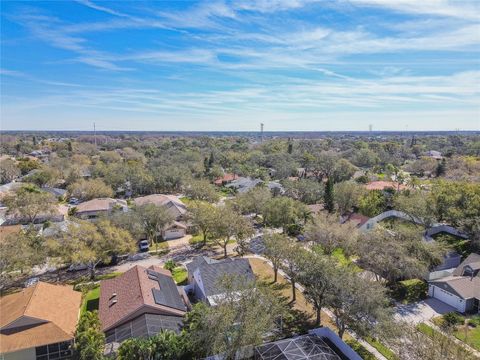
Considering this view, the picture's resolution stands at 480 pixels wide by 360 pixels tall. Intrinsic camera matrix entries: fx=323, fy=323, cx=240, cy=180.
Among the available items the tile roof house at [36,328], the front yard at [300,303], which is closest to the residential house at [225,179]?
the front yard at [300,303]

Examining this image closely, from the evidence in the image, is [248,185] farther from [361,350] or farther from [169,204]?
[361,350]

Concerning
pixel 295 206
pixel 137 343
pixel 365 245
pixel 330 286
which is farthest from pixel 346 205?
pixel 137 343

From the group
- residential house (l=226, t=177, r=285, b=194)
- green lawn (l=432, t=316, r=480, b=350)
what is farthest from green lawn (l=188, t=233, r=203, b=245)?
green lawn (l=432, t=316, r=480, b=350)

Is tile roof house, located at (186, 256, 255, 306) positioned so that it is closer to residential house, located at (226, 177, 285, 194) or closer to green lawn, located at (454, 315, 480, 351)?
green lawn, located at (454, 315, 480, 351)

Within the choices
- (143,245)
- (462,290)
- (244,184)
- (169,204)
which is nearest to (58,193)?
(169,204)

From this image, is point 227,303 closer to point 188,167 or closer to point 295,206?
point 295,206

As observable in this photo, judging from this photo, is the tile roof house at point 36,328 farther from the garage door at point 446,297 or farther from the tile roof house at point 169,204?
the garage door at point 446,297

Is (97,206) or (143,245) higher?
(97,206)
